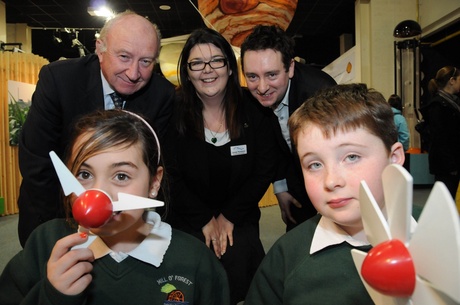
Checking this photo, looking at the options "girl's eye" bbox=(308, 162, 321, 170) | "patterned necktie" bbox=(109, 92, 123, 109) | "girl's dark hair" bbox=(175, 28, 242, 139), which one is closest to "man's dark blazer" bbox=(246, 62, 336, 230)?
"girl's dark hair" bbox=(175, 28, 242, 139)

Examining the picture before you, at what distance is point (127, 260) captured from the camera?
4.27 ft

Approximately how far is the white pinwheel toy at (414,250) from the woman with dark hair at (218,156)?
1.67 meters

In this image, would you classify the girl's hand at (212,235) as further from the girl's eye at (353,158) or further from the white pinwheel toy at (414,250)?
the white pinwheel toy at (414,250)

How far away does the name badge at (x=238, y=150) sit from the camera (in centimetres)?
229

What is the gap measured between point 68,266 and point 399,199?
0.80 metres

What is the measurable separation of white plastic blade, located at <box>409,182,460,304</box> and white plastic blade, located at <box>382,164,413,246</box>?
1.0 inches

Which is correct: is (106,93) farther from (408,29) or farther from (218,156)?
(408,29)

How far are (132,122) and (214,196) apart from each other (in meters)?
1.00

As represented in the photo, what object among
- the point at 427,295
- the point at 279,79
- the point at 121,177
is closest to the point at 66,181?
the point at 121,177

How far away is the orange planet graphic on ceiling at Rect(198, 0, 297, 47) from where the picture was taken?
2223 millimetres

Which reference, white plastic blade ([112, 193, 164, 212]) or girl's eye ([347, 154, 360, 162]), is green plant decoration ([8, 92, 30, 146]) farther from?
girl's eye ([347, 154, 360, 162])

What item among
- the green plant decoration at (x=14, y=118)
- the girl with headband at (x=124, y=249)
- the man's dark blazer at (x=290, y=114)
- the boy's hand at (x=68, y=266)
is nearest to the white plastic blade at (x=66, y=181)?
the boy's hand at (x=68, y=266)

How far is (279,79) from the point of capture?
7.34 ft

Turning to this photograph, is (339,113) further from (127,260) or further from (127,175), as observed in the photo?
(127,260)
